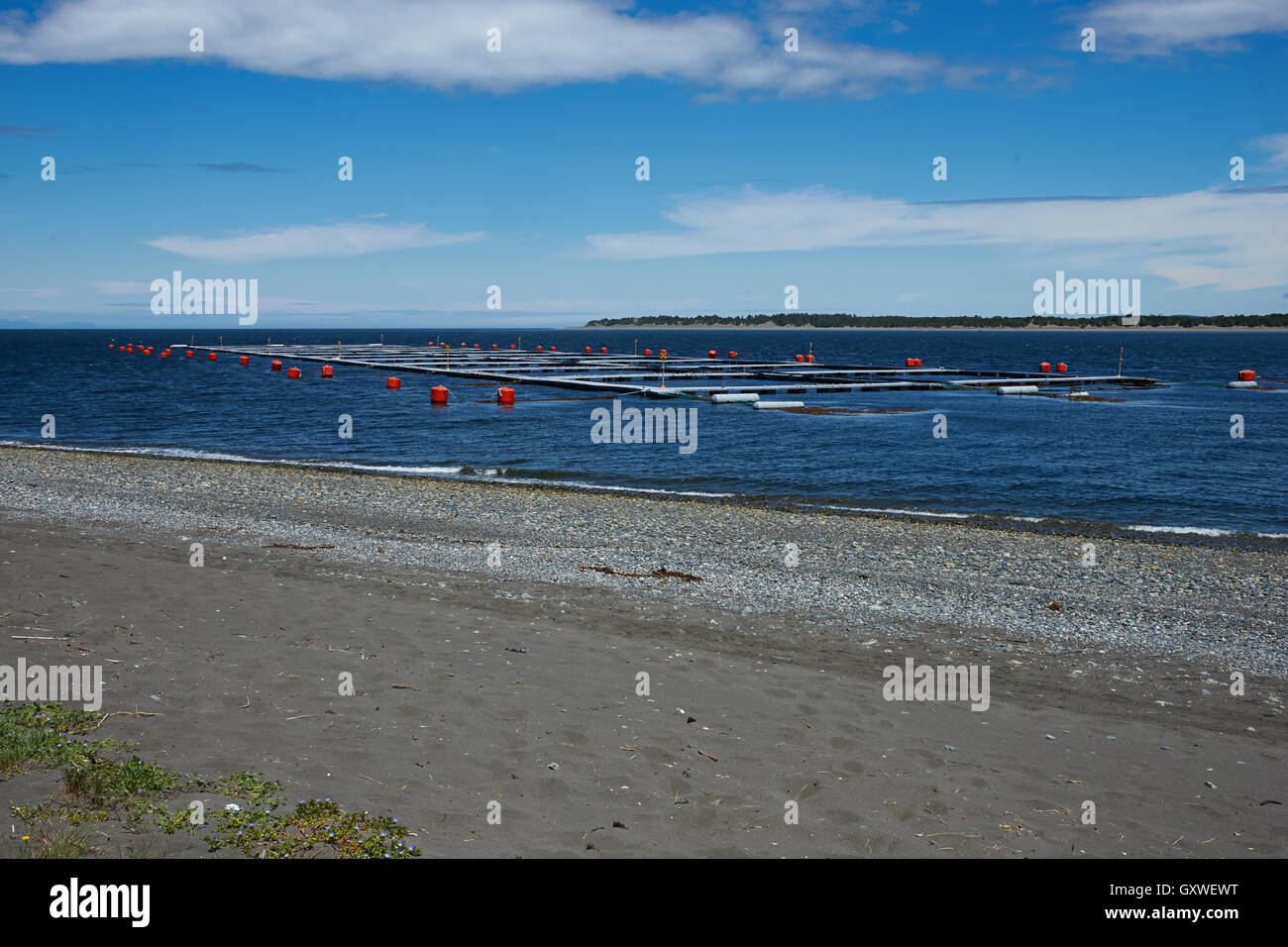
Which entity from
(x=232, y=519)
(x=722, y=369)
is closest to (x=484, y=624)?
(x=232, y=519)

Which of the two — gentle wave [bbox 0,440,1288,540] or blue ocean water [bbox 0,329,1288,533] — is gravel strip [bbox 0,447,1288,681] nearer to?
gentle wave [bbox 0,440,1288,540]

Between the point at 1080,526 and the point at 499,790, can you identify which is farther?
the point at 1080,526

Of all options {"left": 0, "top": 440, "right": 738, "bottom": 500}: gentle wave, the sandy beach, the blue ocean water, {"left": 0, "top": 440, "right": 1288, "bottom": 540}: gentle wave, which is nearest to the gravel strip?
the sandy beach

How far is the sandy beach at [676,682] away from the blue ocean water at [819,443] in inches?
317

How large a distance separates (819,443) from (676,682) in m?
28.1

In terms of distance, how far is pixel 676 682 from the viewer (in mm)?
9406

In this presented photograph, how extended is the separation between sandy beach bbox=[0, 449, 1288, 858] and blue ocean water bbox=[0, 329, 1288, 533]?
8.05 meters

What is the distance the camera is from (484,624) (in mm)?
11141

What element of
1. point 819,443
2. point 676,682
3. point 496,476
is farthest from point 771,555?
point 819,443

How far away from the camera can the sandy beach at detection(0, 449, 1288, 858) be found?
6492 millimetres

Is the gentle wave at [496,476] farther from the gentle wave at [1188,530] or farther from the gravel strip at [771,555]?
the gravel strip at [771,555]
